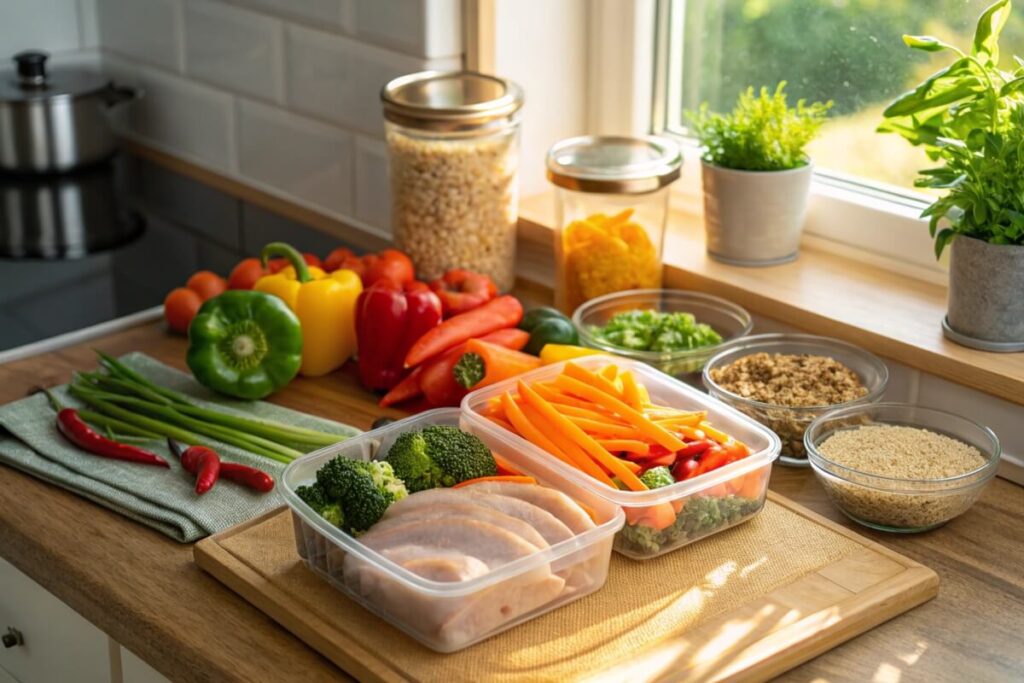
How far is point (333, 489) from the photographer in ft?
4.13

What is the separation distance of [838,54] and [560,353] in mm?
548

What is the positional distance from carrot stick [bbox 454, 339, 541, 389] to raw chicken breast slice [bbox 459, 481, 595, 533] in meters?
0.32

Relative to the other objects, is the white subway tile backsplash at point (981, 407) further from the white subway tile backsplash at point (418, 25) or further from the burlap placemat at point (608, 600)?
the white subway tile backsplash at point (418, 25)

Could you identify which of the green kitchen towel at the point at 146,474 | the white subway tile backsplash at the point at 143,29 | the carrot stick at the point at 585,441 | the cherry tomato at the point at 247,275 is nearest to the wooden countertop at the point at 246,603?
the green kitchen towel at the point at 146,474

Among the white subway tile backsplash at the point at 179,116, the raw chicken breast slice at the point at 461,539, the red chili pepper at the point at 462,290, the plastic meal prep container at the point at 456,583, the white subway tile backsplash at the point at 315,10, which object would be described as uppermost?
the white subway tile backsplash at the point at 315,10

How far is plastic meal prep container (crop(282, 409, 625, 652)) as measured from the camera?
1.13 metres

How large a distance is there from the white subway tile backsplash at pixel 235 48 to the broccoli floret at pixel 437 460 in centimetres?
99

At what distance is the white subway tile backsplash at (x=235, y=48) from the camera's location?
2.13 meters

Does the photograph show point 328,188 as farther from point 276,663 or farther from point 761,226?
point 276,663

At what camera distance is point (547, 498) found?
1238 mm

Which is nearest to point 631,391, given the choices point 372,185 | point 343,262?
point 343,262

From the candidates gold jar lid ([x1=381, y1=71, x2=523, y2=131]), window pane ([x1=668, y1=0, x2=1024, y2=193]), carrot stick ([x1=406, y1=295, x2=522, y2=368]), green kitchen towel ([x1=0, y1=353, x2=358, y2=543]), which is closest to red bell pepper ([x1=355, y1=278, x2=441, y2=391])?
carrot stick ([x1=406, y1=295, x2=522, y2=368])

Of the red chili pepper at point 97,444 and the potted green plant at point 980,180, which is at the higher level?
the potted green plant at point 980,180

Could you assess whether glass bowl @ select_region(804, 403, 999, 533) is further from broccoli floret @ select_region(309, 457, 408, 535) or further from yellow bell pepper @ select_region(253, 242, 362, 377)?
yellow bell pepper @ select_region(253, 242, 362, 377)
